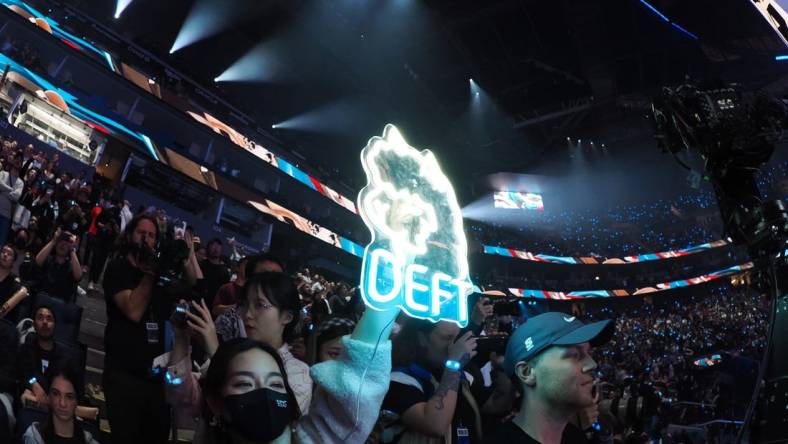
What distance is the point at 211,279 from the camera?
15.2 feet

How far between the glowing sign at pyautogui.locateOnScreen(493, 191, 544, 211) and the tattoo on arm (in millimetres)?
31318

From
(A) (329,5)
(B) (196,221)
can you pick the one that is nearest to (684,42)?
(A) (329,5)

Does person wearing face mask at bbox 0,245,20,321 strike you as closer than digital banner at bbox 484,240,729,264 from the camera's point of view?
Yes

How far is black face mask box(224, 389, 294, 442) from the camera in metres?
1.73

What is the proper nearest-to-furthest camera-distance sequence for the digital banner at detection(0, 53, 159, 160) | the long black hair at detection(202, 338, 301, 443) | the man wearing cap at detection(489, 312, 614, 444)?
the long black hair at detection(202, 338, 301, 443)
the man wearing cap at detection(489, 312, 614, 444)
the digital banner at detection(0, 53, 159, 160)

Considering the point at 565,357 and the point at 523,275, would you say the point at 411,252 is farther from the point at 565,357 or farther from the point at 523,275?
the point at 523,275

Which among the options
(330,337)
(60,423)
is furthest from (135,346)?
(60,423)

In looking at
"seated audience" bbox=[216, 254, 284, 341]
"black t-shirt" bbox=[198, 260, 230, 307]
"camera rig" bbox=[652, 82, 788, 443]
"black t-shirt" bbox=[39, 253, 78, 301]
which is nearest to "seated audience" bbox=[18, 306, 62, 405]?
"black t-shirt" bbox=[39, 253, 78, 301]

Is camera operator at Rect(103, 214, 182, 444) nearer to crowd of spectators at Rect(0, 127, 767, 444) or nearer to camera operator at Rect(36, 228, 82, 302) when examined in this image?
crowd of spectators at Rect(0, 127, 767, 444)

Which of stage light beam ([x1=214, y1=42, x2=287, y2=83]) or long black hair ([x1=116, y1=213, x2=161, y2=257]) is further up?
stage light beam ([x1=214, y1=42, x2=287, y2=83])

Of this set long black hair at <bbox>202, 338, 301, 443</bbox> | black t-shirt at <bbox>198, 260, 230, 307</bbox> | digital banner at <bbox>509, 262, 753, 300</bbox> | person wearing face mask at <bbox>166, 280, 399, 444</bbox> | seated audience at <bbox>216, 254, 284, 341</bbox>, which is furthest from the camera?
digital banner at <bbox>509, 262, 753, 300</bbox>

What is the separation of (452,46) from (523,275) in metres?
20.4

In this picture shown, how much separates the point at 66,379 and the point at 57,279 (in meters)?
2.20

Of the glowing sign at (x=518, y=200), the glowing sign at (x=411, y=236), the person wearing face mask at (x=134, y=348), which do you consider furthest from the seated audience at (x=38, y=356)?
the glowing sign at (x=518, y=200)
